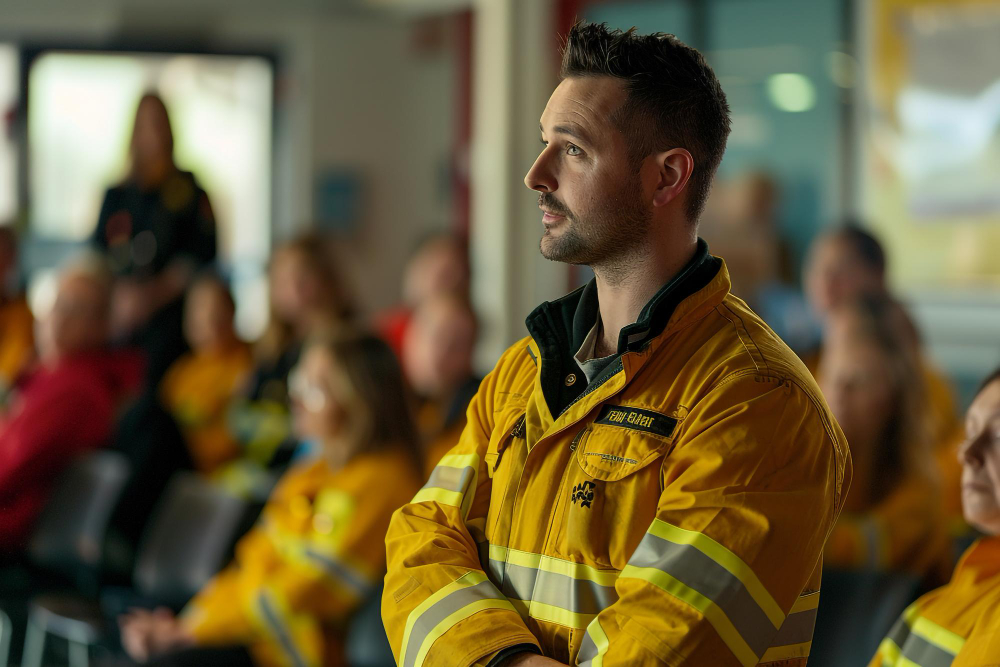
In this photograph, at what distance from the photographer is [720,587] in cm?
90

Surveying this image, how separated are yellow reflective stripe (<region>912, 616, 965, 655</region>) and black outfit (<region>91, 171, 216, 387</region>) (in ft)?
11.4

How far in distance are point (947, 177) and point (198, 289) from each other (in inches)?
115

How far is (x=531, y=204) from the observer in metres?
4.77

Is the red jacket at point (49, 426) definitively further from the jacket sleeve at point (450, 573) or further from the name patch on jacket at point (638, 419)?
the name patch on jacket at point (638, 419)

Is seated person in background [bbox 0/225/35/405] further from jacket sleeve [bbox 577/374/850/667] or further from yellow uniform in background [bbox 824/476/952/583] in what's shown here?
jacket sleeve [bbox 577/374/850/667]

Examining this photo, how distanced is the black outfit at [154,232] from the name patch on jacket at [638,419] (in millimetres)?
3571

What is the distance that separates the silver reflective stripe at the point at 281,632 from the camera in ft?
7.29

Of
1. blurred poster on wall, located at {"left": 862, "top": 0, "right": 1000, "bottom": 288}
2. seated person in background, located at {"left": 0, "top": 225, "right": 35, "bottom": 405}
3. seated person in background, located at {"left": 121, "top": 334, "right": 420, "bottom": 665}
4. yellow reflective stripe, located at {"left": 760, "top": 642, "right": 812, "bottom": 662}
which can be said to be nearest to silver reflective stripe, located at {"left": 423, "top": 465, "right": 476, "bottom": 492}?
yellow reflective stripe, located at {"left": 760, "top": 642, "right": 812, "bottom": 662}

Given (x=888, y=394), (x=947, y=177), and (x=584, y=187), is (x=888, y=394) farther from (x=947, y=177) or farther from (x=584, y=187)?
(x=947, y=177)

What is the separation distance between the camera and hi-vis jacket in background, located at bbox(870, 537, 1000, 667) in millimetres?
1237

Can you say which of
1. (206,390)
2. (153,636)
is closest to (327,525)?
Answer: (153,636)

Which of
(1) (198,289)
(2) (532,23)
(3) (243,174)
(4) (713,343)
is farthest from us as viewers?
(3) (243,174)

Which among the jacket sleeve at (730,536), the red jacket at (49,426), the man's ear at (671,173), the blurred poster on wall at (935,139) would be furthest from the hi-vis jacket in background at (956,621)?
the blurred poster on wall at (935,139)

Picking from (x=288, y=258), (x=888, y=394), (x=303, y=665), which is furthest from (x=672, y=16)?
(x=303, y=665)
